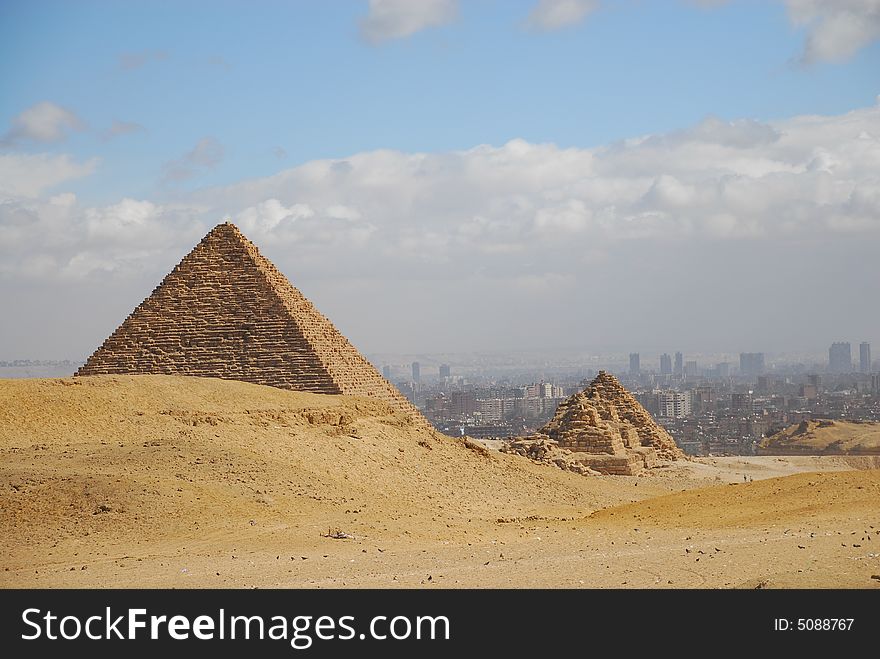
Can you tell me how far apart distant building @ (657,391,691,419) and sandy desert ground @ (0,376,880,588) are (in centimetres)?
7229

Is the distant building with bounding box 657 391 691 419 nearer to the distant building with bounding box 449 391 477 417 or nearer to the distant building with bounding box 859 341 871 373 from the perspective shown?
the distant building with bounding box 449 391 477 417

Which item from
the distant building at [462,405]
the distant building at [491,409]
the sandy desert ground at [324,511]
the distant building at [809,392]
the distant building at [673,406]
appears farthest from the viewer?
the distant building at [809,392]

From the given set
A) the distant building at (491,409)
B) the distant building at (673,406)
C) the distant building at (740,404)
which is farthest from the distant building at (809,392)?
the distant building at (491,409)

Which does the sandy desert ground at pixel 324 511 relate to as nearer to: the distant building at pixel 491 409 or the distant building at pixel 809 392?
the distant building at pixel 491 409

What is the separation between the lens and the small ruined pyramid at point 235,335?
115ft

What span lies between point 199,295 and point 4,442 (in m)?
18.6

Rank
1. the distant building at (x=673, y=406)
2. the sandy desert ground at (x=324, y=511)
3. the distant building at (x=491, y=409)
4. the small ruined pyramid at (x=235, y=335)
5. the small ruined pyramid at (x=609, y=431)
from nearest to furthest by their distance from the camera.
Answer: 1. the sandy desert ground at (x=324, y=511)
2. the small ruined pyramid at (x=235, y=335)
3. the small ruined pyramid at (x=609, y=431)
4. the distant building at (x=673, y=406)
5. the distant building at (x=491, y=409)

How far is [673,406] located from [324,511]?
87.0 m

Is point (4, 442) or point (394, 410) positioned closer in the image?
point (4, 442)

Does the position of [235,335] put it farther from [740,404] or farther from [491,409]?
[491,409]

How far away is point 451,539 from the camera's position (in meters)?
14.9

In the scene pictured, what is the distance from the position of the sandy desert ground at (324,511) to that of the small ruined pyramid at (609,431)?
10189 mm
